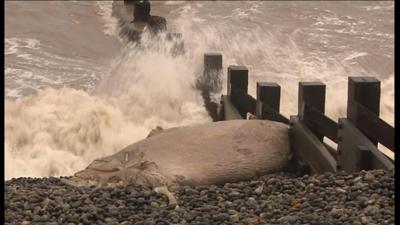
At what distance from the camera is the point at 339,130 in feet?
23.7

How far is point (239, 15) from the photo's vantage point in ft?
69.8

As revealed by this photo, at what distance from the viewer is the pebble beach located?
5.66 m

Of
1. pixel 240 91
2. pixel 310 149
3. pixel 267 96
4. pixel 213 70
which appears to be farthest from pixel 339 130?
pixel 213 70

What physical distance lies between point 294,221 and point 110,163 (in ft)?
7.55

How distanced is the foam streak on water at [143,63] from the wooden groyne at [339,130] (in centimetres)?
321

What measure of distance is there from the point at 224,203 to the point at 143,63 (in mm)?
8296

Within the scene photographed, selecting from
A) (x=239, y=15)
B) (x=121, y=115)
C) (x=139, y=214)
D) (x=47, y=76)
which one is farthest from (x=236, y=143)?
(x=239, y=15)

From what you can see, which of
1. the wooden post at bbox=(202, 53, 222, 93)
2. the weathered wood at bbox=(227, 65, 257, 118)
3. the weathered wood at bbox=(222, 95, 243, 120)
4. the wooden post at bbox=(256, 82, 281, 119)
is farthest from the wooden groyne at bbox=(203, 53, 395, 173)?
the wooden post at bbox=(202, 53, 222, 93)

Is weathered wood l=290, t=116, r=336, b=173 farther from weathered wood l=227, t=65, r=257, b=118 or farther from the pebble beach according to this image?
weathered wood l=227, t=65, r=257, b=118

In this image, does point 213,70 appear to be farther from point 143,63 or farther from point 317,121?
point 317,121

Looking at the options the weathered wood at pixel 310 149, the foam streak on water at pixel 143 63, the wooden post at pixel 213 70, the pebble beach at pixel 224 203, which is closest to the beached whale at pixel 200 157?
the weathered wood at pixel 310 149

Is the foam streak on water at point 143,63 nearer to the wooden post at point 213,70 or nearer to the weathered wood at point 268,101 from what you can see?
the wooden post at point 213,70

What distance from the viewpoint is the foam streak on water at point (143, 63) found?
11266 millimetres

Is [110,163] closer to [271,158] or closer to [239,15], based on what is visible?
[271,158]
